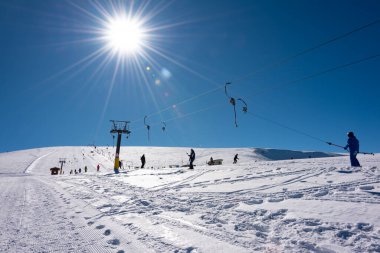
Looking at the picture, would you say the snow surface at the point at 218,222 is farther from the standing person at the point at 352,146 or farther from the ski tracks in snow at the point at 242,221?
the standing person at the point at 352,146

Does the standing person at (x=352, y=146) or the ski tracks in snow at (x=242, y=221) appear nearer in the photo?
the ski tracks in snow at (x=242, y=221)

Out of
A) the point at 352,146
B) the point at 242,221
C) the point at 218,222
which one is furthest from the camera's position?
the point at 352,146

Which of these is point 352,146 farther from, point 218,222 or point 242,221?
point 218,222

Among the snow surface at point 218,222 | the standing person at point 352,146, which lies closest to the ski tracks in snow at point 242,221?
the snow surface at point 218,222

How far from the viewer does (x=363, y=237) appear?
4.08 m

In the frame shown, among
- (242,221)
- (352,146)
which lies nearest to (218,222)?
(242,221)

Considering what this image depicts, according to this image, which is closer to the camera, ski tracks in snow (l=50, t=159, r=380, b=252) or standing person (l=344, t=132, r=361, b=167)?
ski tracks in snow (l=50, t=159, r=380, b=252)

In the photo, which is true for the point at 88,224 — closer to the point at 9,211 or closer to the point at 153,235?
the point at 153,235

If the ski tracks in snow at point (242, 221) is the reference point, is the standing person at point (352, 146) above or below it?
above

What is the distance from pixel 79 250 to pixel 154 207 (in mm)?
3527

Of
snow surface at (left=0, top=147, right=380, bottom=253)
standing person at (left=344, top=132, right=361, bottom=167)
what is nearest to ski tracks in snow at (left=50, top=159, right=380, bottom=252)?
snow surface at (left=0, top=147, right=380, bottom=253)

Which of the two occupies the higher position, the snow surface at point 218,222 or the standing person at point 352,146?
the standing person at point 352,146

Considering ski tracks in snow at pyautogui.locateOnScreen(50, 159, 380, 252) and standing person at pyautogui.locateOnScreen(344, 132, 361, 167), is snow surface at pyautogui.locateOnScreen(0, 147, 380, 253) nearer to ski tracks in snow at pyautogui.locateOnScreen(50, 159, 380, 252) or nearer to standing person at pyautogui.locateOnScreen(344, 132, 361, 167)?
ski tracks in snow at pyautogui.locateOnScreen(50, 159, 380, 252)

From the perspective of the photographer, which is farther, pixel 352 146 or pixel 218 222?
pixel 352 146
